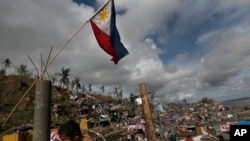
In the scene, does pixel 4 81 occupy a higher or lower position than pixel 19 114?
higher

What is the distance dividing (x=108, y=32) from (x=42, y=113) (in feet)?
12.9

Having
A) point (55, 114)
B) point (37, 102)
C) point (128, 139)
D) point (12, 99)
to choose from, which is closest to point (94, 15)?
point (37, 102)

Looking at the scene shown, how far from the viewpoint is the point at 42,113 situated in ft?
13.9

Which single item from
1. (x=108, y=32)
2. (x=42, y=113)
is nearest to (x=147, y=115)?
(x=108, y=32)

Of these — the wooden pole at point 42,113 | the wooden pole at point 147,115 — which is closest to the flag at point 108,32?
the wooden pole at point 147,115

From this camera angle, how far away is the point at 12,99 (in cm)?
5722

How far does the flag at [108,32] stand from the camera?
25.0ft

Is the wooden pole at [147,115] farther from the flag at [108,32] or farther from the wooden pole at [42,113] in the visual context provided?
the wooden pole at [42,113]

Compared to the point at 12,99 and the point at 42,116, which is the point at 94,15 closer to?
the point at 42,116

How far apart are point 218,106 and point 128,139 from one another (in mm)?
32860

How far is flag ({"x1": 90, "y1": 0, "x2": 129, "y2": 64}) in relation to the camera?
25.0 feet

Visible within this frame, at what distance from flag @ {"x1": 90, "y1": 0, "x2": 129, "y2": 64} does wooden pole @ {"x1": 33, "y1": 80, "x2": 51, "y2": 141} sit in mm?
3444

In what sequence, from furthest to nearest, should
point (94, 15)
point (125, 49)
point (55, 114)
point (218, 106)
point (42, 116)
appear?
point (218, 106), point (55, 114), point (125, 49), point (94, 15), point (42, 116)

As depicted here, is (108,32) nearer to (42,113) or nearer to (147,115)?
(147,115)
